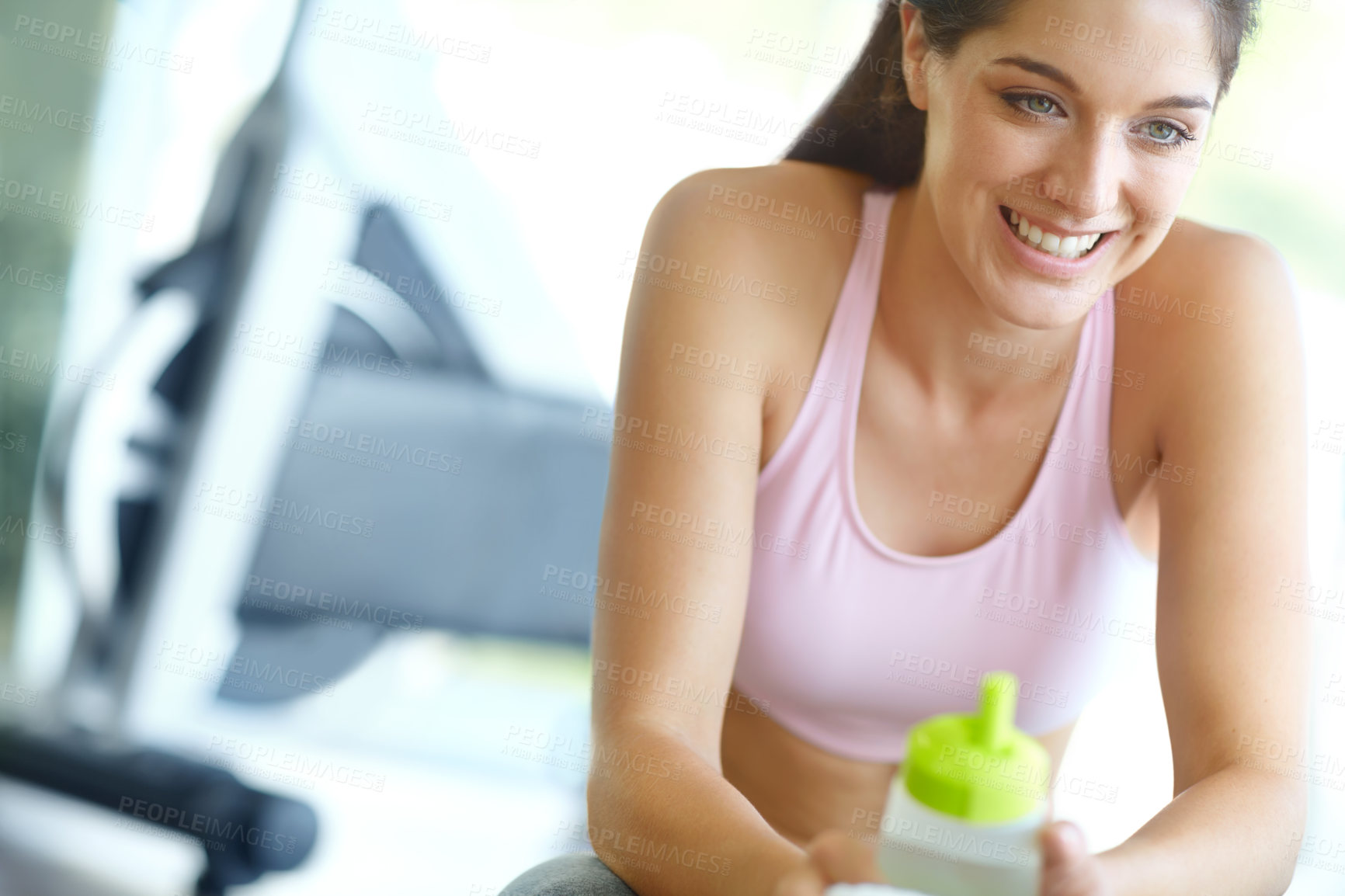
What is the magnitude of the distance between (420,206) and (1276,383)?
1253 mm

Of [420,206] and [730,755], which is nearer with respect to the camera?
[730,755]

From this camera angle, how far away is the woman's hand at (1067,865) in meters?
0.51

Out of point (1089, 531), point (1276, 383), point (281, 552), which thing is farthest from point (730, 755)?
point (281, 552)

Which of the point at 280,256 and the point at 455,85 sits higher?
the point at 455,85

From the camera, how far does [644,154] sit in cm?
180

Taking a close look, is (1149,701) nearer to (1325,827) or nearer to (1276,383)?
(1325,827)
